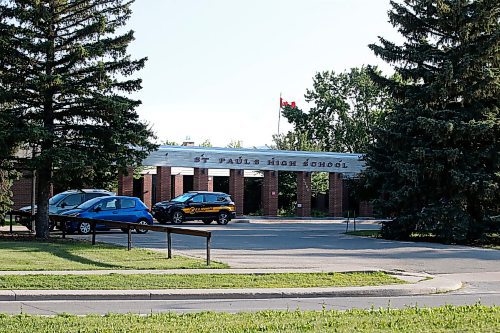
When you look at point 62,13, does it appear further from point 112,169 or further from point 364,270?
point 364,270

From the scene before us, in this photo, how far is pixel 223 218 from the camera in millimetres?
42125

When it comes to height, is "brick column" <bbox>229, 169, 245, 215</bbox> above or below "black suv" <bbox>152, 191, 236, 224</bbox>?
Result: above

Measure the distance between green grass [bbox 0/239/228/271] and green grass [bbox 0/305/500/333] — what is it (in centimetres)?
756

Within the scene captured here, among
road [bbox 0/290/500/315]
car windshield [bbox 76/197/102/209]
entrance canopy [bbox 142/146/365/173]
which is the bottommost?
road [bbox 0/290/500/315]

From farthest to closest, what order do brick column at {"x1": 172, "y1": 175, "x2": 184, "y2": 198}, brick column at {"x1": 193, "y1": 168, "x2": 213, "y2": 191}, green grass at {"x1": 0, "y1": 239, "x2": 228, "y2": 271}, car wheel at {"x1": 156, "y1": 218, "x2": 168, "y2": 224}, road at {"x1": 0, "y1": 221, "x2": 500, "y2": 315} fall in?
brick column at {"x1": 172, "y1": 175, "x2": 184, "y2": 198}
brick column at {"x1": 193, "y1": 168, "x2": 213, "y2": 191}
car wheel at {"x1": 156, "y1": 218, "x2": 168, "y2": 224}
green grass at {"x1": 0, "y1": 239, "x2": 228, "y2": 271}
road at {"x1": 0, "y1": 221, "x2": 500, "y2": 315}

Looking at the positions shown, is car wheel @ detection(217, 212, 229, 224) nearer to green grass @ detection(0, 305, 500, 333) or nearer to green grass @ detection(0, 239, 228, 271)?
green grass @ detection(0, 239, 228, 271)

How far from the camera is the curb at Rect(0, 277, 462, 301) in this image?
1405 cm

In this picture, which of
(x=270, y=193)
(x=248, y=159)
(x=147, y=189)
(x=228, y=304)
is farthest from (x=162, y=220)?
(x=228, y=304)

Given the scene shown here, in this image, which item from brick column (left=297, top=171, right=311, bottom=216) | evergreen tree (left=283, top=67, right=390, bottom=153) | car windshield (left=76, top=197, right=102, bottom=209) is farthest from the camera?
evergreen tree (left=283, top=67, right=390, bottom=153)

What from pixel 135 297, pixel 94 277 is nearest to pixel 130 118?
pixel 94 277

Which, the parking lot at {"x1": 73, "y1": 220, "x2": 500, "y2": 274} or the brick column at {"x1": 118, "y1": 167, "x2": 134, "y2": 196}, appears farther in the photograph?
the brick column at {"x1": 118, "y1": 167, "x2": 134, "y2": 196}

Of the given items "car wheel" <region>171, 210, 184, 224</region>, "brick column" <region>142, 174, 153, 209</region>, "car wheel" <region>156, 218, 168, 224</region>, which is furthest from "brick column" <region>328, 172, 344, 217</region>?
"car wheel" <region>156, 218, 168, 224</region>

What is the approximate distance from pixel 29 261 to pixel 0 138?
20.7 ft

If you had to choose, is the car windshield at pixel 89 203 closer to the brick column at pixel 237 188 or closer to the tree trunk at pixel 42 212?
the tree trunk at pixel 42 212
